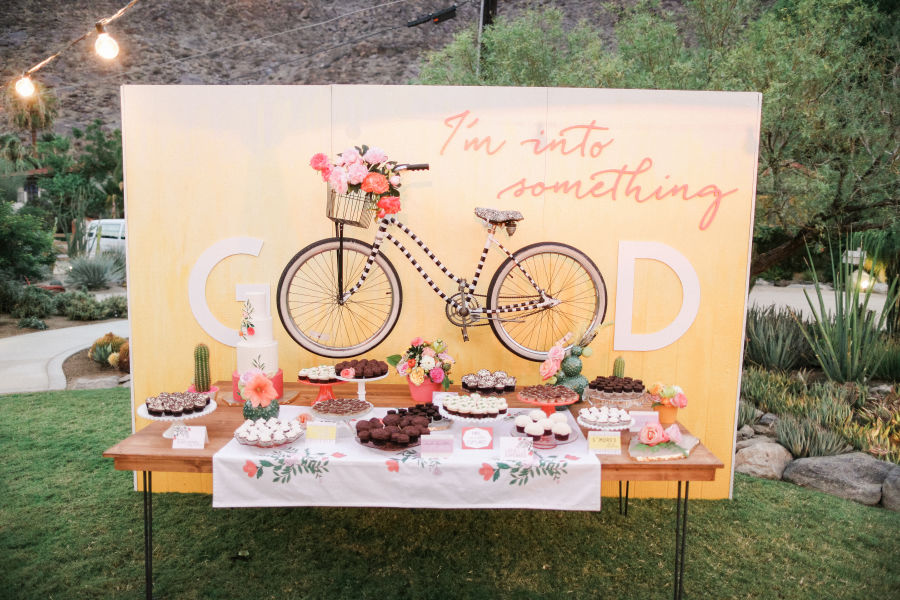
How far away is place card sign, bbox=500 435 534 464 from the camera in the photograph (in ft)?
8.57

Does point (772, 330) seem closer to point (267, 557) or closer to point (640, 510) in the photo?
point (640, 510)

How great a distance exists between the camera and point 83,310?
10.8 m

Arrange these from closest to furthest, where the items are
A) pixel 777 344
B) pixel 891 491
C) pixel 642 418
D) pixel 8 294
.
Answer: pixel 642 418 < pixel 891 491 < pixel 777 344 < pixel 8 294

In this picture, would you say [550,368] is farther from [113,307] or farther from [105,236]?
[105,236]

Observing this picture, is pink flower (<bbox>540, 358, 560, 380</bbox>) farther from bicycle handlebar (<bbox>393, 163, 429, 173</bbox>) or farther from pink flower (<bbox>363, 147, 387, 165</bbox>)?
pink flower (<bbox>363, 147, 387, 165</bbox>)

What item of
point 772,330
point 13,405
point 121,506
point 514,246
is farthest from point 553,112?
point 13,405

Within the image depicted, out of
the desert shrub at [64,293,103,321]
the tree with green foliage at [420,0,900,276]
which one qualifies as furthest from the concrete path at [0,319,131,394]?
the tree with green foliage at [420,0,900,276]

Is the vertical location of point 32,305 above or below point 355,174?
below

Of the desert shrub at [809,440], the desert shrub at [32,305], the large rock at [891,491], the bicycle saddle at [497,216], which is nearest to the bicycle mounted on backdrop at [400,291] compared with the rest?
the bicycle saddle at [497,216]

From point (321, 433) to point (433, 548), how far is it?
1253mm

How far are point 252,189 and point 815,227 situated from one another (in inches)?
252

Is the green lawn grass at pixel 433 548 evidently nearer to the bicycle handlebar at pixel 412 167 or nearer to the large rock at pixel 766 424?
the large rock at pixel 766 424

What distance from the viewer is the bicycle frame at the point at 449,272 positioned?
361cm

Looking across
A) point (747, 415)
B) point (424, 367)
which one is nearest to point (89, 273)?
point (424, 367)
